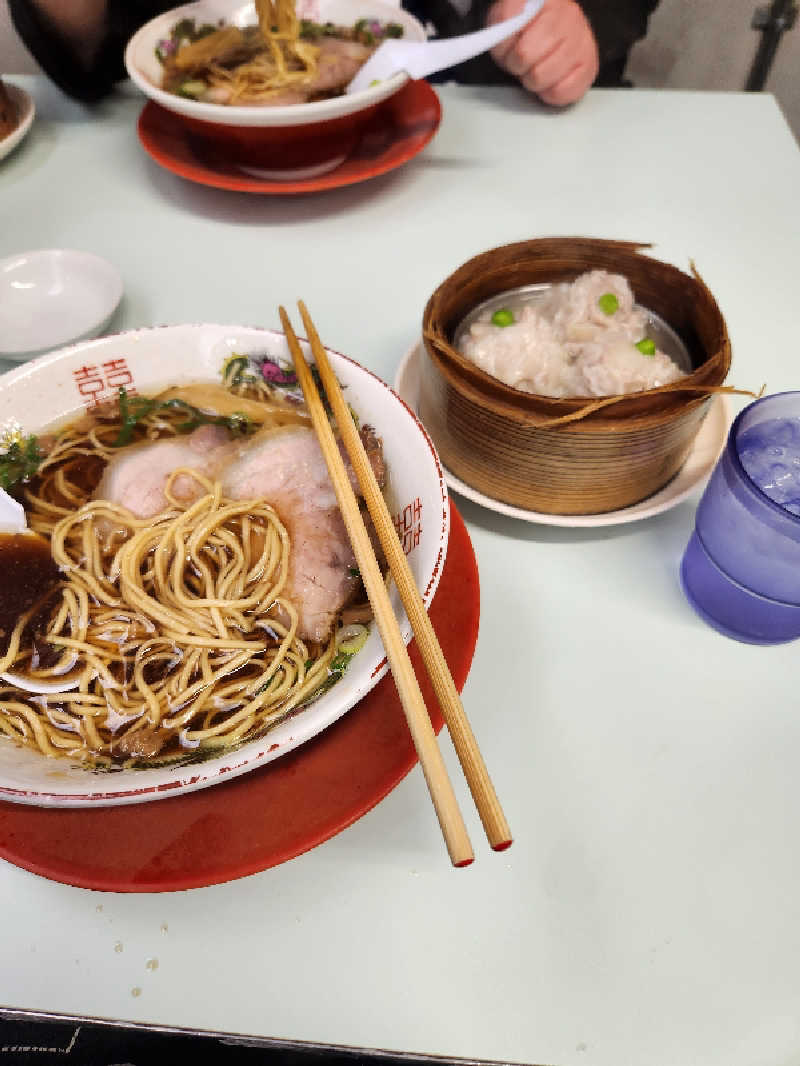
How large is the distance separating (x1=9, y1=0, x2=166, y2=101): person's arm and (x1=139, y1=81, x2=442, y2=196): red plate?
20cm

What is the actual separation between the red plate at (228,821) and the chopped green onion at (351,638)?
0.31 ft

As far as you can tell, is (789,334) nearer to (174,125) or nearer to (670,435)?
(670,435)

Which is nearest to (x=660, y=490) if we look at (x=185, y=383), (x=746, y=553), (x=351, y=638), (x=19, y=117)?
(x=746, y=553)

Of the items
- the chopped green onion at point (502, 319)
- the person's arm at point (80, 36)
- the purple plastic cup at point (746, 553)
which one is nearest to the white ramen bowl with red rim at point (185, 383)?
the chopped green onion at point (502, 319)

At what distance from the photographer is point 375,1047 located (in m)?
0.84

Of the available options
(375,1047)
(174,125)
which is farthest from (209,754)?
(174,125)

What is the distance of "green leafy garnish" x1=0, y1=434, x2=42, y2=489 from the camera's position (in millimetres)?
1267

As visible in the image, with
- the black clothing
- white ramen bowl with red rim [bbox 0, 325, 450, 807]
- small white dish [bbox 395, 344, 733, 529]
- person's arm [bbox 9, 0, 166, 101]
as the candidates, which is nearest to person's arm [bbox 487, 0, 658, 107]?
the black clothing

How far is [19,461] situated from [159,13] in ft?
7.14

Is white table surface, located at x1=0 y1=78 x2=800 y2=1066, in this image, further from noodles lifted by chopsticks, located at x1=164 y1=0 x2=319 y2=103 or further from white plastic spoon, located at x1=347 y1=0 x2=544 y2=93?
noodles lifted by chopsticks, located at x1=164 y1=0 x2=319 y2=103

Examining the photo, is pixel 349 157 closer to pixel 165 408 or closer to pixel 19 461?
pixel 165 408

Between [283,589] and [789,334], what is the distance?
139cm

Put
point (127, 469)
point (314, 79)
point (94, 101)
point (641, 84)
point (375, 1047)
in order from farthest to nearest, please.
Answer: point (641, 84)
point (94, 101)
point (314, 79)
point (127, 469)
point (375, 1047)

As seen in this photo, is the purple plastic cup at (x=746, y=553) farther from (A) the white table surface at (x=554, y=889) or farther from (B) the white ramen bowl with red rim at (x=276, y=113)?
(B) the white ramen bowl with red rim at (x=276, y=113)
